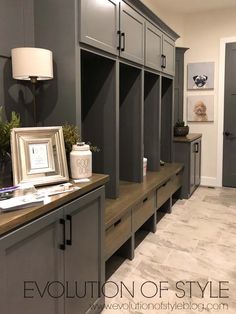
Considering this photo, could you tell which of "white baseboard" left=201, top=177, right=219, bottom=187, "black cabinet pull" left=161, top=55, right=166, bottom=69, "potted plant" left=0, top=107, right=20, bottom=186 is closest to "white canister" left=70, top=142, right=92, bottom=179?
"potted plant" left=0, top=107, right=20, bottom=186

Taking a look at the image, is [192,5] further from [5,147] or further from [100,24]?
[5,147]

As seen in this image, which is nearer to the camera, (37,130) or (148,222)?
(37,130)

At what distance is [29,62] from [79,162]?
68cm

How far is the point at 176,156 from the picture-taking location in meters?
4.54

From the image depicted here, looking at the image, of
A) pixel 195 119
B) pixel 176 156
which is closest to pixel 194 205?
pixel 176 156

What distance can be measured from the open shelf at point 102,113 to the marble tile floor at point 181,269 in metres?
0.72

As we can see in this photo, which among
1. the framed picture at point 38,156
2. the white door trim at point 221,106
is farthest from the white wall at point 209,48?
the framed picture at point 38,156

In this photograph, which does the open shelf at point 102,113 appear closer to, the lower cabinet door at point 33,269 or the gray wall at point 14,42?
the gray wall at point 14,42

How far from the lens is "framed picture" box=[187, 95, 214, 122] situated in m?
5.25

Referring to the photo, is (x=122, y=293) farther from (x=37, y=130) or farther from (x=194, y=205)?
(x=194, y=205)

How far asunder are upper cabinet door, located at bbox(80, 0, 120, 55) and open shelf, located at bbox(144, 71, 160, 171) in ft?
4.25

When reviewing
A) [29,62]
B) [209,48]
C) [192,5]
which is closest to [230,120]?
[209,48]

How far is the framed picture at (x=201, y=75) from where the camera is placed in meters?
5.19

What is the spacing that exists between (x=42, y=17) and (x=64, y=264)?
164 centimetres
